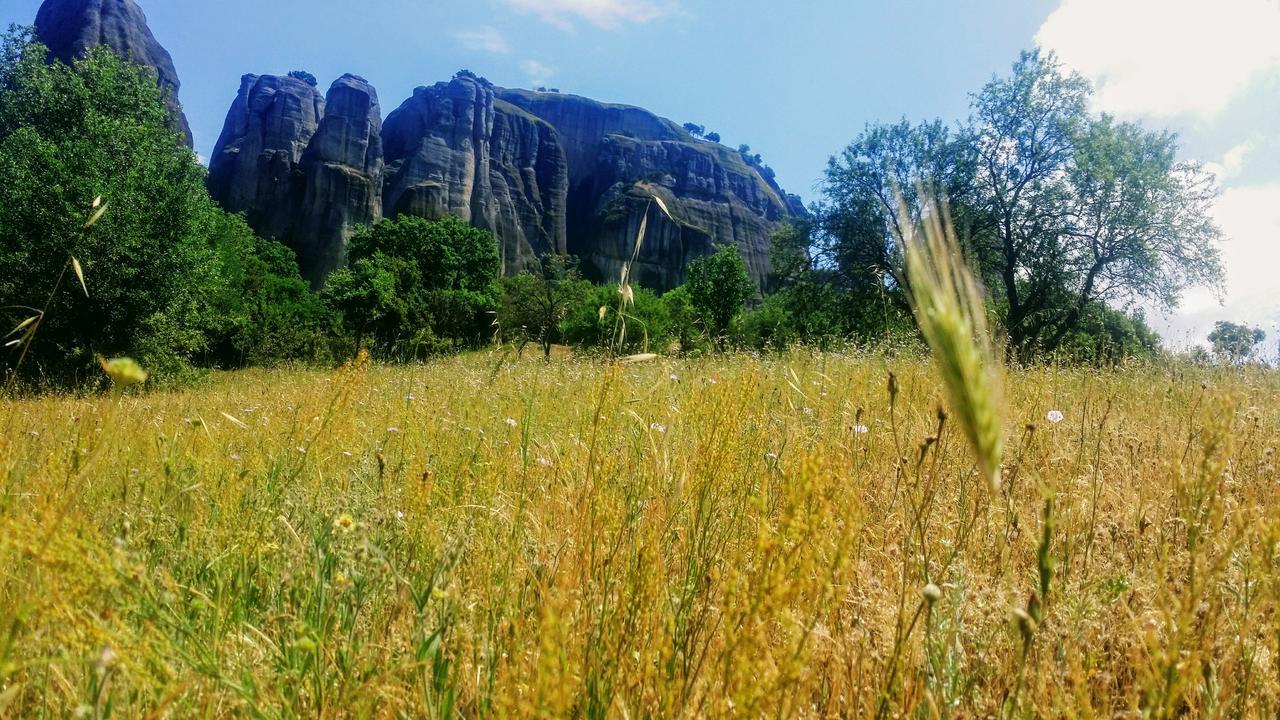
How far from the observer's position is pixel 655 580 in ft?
4.33

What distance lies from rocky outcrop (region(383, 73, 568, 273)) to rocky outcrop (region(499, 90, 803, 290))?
26.9ft

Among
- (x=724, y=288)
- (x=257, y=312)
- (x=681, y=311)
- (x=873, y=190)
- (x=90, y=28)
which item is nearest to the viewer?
(x=873, y=190)

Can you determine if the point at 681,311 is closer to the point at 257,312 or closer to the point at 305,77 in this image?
the point at 257,312

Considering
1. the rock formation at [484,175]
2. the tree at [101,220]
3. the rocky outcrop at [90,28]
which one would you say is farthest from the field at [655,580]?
the rocky outcrop at [90,28]

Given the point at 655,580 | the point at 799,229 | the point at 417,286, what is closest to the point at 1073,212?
Result: the point at 799,229

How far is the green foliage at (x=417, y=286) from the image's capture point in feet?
120

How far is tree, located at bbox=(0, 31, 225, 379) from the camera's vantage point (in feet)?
51.8

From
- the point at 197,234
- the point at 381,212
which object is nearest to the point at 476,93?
the point at 381,212

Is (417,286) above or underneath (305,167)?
underneath

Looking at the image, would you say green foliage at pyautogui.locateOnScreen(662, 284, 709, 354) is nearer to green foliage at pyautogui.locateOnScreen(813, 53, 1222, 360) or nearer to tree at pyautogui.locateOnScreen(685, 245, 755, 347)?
tree at pyautogui.locateOnScreen(685, 245, 755, 347)

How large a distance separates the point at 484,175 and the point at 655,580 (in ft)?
314

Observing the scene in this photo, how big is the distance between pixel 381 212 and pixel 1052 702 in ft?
287

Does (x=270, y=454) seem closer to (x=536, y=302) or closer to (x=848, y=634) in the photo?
(x=848, y=634)

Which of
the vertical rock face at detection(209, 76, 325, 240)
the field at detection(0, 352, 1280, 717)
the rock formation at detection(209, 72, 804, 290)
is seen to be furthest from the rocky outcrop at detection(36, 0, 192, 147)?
the field at detection(0, 352, 1280, 717)
